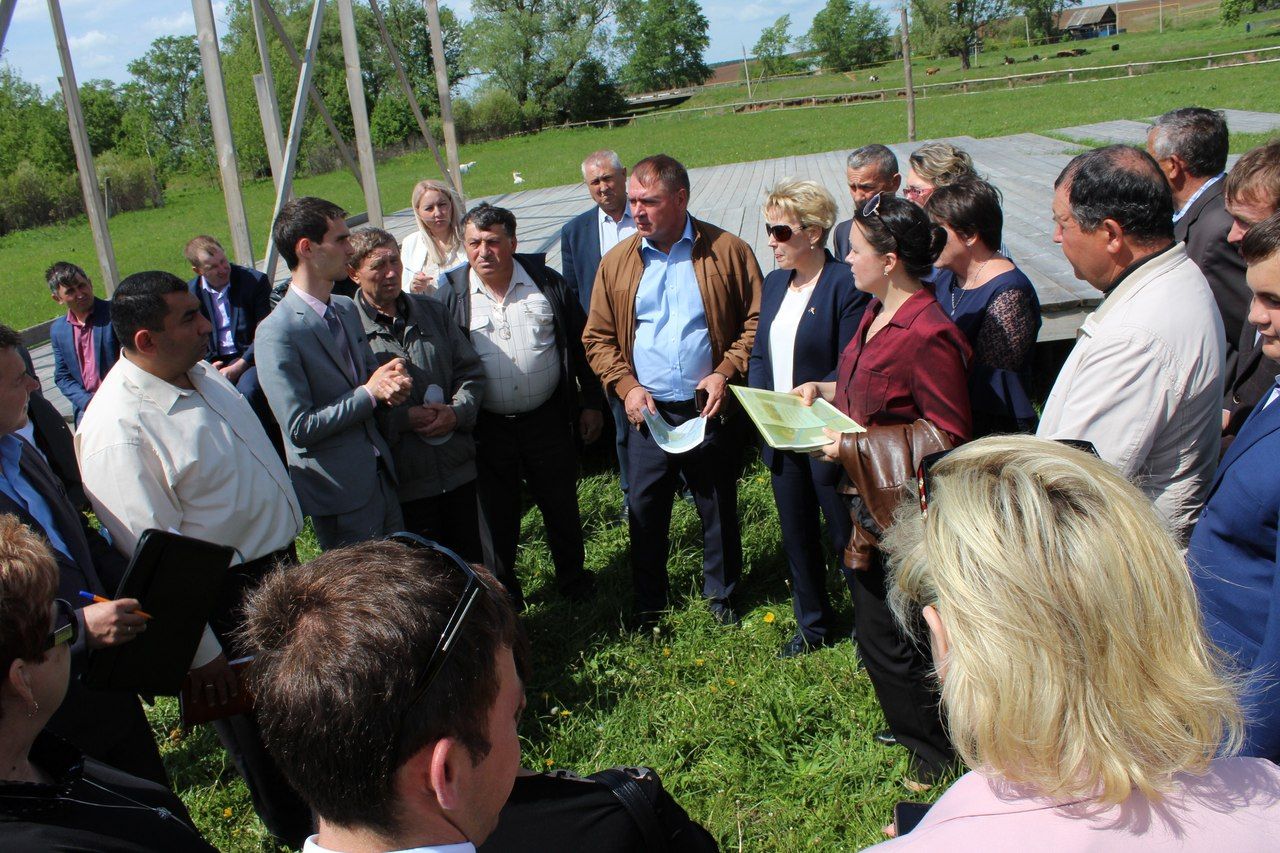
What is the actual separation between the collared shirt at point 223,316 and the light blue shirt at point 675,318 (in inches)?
131

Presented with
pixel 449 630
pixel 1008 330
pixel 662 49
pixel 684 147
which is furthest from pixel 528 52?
pixel 449 630

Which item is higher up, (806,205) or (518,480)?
(806,205)

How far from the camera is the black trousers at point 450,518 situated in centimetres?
432

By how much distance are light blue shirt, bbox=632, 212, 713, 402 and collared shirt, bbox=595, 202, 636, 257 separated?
52.7 inches

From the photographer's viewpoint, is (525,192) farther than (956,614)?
Yes

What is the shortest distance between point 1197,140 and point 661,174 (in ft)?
8.58

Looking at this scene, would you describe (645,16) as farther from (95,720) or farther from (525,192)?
(95,720)

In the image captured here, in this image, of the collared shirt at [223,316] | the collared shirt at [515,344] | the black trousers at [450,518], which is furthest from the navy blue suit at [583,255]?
the collared shirt at [223,316]

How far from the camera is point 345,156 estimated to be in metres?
11.5

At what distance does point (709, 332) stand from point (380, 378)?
1.49 metres

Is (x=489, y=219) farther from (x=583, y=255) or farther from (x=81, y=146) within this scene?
(x=81, y=146)

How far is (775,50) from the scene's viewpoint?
95375 millimetres

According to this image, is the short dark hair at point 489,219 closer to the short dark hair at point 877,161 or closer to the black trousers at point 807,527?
the black trousers at point 807,527

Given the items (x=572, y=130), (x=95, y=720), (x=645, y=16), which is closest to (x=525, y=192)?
(x=95, y=720)
